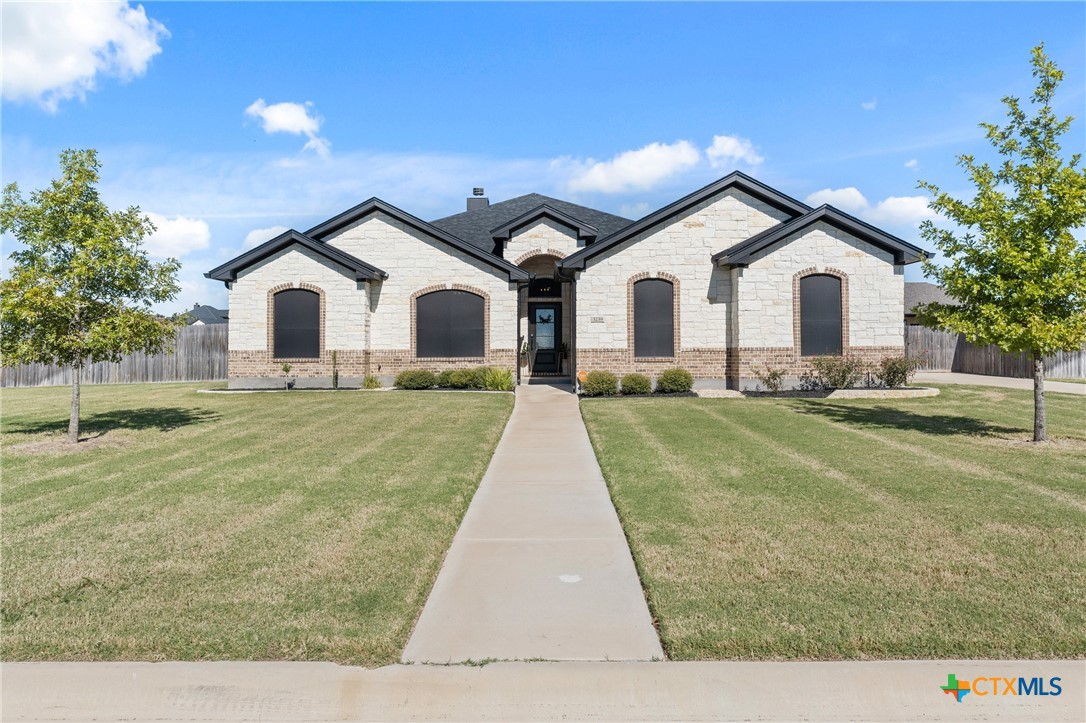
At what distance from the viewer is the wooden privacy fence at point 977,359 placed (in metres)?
26.4

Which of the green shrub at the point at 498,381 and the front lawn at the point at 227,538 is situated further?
the green shrub at the point at 498,381

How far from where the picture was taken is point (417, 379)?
2034 centimetres

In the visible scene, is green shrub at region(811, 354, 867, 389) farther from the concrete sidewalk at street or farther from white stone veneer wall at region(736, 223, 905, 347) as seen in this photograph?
the concrete sidewalk at street

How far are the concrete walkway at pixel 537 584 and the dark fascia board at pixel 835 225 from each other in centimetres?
1251

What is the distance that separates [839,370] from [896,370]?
153cm

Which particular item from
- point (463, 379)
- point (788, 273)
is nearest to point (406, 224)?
point (463, 379)

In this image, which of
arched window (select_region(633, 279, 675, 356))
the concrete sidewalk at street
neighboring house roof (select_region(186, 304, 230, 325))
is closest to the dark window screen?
arched window (select_region(633, 279, 675, 356))

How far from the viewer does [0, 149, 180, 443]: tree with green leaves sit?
10.2m

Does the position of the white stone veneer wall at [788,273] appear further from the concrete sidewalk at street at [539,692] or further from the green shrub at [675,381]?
the concrete sidewalk at street at [539,692]

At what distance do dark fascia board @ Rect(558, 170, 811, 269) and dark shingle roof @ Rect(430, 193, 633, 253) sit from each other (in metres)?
5.42

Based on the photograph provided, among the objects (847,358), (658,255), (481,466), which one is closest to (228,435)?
(481,466)

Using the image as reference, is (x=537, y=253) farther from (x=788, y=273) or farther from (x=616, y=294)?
(x=788, y=273)

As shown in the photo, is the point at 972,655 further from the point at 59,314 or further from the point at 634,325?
the point at 634,325

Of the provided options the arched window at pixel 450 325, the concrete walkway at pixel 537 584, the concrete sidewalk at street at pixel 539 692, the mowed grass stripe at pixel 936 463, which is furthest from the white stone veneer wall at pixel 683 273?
the concrete sidewalk at street at pixel 539 692
